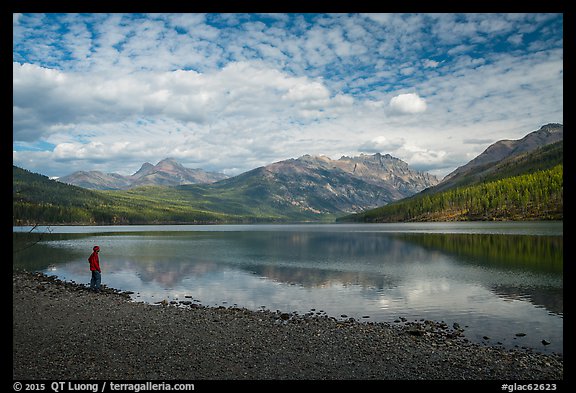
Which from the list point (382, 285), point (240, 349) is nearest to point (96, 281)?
point (240, 349)

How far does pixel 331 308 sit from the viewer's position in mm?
31438

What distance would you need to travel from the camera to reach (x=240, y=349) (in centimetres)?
1839

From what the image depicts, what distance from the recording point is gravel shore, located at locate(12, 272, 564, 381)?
15070 millimetres

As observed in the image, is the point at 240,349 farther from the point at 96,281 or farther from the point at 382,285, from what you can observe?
the point at 382,285

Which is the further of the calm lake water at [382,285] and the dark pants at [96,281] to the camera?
the dark pants at [96,281]

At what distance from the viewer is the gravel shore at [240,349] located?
15.1m

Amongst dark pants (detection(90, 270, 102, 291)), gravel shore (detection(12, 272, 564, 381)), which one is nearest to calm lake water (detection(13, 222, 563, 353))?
dark pants (detection(90, 270, 102, 291))

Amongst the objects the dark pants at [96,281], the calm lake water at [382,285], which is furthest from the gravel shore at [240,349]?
the dark pants at [96,281]

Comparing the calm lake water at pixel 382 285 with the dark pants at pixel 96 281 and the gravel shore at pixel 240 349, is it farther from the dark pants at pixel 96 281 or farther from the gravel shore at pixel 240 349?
the gravel shore at pixel 240 349

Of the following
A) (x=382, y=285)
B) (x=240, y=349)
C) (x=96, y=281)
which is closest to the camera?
(x=240, y=349)
